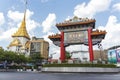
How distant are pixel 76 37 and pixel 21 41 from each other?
63.4 m

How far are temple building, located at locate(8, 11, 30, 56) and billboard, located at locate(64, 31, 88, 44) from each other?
58303mm

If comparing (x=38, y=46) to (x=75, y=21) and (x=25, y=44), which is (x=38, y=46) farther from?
(x=75, y=21)

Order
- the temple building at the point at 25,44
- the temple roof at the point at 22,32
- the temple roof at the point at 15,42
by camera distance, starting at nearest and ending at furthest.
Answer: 1. the temple roof at the point at 15,42
2. the temple building at the point at 25,44
3. the temple roof at the point at 22,32

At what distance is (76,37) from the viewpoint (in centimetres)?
5072

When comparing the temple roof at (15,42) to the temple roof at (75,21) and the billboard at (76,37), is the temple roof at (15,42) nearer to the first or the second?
the temple roof at (75,21)

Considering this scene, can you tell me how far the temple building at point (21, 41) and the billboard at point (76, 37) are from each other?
58303 millimetres

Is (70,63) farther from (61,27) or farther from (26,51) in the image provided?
(26,51)

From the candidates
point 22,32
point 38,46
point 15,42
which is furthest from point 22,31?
point 38,46

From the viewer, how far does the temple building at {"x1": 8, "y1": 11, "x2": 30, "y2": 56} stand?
106250 millimetres

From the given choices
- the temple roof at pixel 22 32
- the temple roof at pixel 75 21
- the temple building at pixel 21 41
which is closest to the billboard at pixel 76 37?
the temple roof at pixel 75 21

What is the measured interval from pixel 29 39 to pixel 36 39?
4691 millimetres

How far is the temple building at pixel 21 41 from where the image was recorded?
106250mm

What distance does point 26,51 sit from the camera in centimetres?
11025

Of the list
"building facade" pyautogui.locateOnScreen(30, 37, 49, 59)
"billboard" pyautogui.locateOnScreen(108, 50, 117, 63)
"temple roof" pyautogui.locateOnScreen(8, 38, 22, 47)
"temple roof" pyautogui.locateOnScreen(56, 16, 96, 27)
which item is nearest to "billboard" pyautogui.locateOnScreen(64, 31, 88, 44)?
→ "temple roof" pyautogui.locateOnScreen(56, 16, 96, 27)
